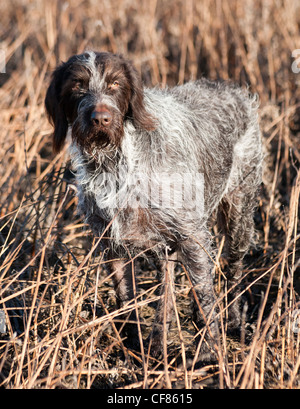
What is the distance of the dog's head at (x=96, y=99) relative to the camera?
3.00 metres

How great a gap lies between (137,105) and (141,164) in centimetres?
37

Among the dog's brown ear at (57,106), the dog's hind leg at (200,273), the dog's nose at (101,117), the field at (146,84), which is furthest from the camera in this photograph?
the field at (146,84)

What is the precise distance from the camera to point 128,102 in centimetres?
320

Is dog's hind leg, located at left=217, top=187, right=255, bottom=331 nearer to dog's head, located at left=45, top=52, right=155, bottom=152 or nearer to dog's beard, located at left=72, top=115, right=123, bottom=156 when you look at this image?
dog's head, located at left=45, top=52, right=155, bottom=152

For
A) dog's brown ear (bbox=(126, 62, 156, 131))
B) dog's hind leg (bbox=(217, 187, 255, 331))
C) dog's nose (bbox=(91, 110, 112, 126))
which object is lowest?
dog's hind leg (bbox=(217, 187, 255, 331))

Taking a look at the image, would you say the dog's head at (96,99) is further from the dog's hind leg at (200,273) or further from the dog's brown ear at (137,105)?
the dog's hind leg at (200,273)

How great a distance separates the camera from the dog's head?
9.84 feet

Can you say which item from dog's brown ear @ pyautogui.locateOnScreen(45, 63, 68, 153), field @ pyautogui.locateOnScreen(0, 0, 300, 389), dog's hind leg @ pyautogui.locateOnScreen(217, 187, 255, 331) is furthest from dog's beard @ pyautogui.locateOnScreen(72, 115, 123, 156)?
dog's hind leg @ pyautogui.locateOnScreen(217, 187, 255, 331)

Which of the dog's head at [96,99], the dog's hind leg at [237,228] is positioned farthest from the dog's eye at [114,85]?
the dog's hind leg at [237,228]

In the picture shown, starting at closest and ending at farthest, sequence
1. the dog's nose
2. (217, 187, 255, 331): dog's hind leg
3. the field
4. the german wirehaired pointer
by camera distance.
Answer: the dog's nose, the german wirehaired pointer, the field, (217, 187, 255, 331): dog's hind leg

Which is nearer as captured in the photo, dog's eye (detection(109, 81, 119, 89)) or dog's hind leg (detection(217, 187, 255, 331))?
dog's eye (detection(109, 81, 119, 89))

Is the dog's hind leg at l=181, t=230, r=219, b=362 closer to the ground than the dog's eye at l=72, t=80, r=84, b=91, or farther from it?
closer to the ground

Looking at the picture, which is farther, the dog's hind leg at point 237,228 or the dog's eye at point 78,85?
the dog's hind leg at point 237,228

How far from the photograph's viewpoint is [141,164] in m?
3.28
